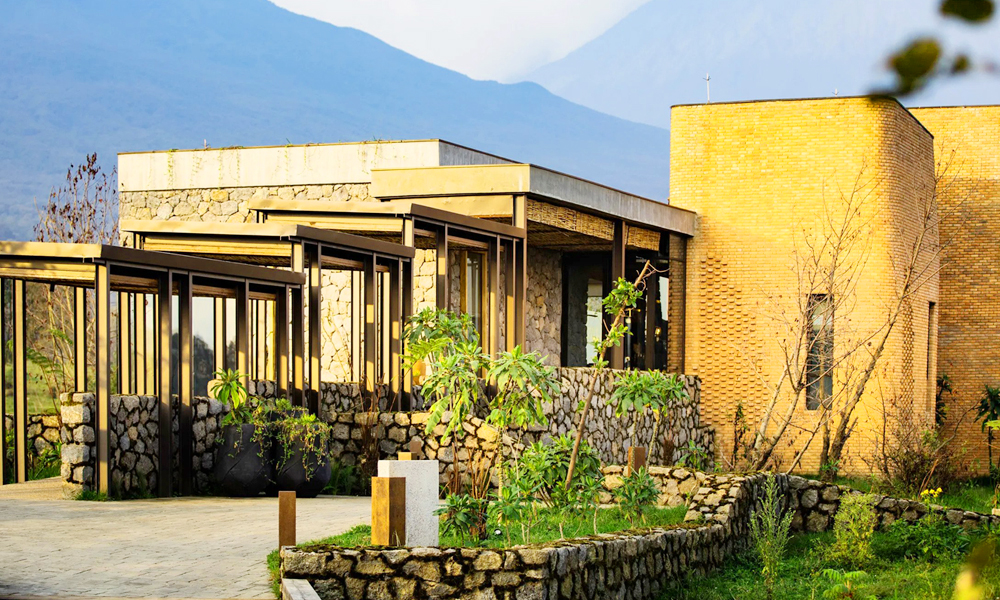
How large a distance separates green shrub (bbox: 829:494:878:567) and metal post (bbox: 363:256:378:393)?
628 cm

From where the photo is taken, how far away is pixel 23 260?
1370 cm

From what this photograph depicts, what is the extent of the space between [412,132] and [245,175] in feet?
557

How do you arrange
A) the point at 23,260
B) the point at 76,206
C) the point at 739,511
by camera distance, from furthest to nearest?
1. the point at 76,206
2. the point at 23,260
3. the point at 739,511

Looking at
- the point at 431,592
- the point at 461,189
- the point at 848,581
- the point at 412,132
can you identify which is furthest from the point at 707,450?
the point at 412,132

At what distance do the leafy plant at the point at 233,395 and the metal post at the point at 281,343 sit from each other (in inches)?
43.3

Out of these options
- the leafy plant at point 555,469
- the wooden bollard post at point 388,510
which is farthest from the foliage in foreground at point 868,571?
the wooden bollard post at point 388,510

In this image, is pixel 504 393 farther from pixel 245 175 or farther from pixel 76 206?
pixel 76 206

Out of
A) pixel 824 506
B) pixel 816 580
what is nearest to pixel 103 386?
pixel 816 580

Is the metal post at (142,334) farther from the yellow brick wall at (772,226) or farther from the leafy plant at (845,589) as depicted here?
the yellow brick wall at (772,226)

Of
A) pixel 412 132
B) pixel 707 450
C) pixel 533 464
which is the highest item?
pixel 412 132

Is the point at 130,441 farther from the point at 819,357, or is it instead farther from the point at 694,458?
the point at 819,357

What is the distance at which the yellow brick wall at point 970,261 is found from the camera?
25.9m

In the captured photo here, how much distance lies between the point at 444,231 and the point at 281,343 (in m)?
2.95

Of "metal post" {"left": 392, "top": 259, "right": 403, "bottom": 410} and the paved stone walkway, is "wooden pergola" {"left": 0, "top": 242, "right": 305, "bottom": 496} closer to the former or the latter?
the paved stone walkway
